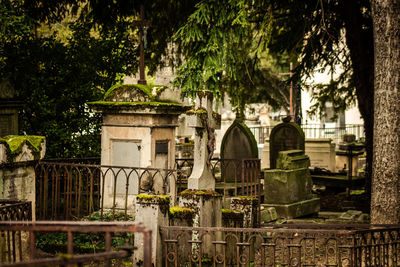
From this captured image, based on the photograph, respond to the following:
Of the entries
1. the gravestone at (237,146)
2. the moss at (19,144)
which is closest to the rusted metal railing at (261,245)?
the moss at (19,144)

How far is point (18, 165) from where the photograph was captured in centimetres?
758

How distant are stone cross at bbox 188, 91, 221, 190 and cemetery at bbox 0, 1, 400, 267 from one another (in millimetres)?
16

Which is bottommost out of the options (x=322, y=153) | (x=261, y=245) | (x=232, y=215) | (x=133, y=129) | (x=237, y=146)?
(x=261, y=245)

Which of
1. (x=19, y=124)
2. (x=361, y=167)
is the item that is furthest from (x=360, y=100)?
(x=361, y=167)

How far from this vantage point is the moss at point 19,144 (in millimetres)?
7430

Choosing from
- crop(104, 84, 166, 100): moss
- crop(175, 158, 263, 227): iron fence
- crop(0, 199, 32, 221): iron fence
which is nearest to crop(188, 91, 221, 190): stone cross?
crop(175, 158, 263, 227): iron fence

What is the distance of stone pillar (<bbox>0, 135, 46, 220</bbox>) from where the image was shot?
742cm

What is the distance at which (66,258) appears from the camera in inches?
141

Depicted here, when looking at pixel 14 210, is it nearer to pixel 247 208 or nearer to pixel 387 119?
pixel 247 208

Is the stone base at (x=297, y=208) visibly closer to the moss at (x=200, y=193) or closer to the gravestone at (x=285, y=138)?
the gravestone at (x=285, y=138)

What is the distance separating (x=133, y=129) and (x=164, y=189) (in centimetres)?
153

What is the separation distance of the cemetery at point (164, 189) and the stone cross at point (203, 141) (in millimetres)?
16

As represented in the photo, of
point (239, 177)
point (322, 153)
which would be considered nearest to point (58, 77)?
point (239, 177)

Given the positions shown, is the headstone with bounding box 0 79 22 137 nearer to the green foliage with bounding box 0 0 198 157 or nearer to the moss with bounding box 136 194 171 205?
the green foliage with bounding box 0 0 198 157
